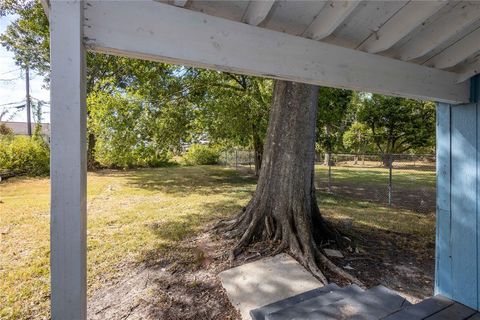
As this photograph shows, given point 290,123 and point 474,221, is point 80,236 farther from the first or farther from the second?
point 290,123

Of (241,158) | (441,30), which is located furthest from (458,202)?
(241,158)

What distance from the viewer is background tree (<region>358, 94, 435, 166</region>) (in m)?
20.2

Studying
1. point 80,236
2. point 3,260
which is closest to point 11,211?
point 3,260

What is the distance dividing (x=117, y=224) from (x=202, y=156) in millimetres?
15232

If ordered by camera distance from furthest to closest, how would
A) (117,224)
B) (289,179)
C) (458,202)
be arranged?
(117,224) < (289,179) < (458,202)

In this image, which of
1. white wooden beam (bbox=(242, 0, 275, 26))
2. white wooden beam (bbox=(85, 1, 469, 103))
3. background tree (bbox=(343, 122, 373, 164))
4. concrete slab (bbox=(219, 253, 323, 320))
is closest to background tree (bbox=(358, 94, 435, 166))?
background tree (bbox=(343, 122, 373, 164))

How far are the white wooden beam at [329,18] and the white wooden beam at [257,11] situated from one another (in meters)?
0.27

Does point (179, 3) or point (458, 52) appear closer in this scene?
point (179, 3)

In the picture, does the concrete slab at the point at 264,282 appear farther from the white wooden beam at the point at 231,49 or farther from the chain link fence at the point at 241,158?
the chain link fence at the point at 241,158

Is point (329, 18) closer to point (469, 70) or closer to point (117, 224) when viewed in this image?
point (469, 70)

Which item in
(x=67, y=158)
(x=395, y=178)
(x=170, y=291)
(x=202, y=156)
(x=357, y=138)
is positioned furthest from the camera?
(x=357, y=138)

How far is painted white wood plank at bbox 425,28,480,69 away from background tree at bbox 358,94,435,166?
2033 cm

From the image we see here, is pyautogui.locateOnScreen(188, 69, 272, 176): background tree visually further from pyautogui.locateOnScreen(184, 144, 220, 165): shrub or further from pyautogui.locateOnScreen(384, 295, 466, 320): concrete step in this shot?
pyautogui.locateOnScreen(184, 144, 220, 165): shrub

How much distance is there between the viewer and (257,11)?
122 cm
